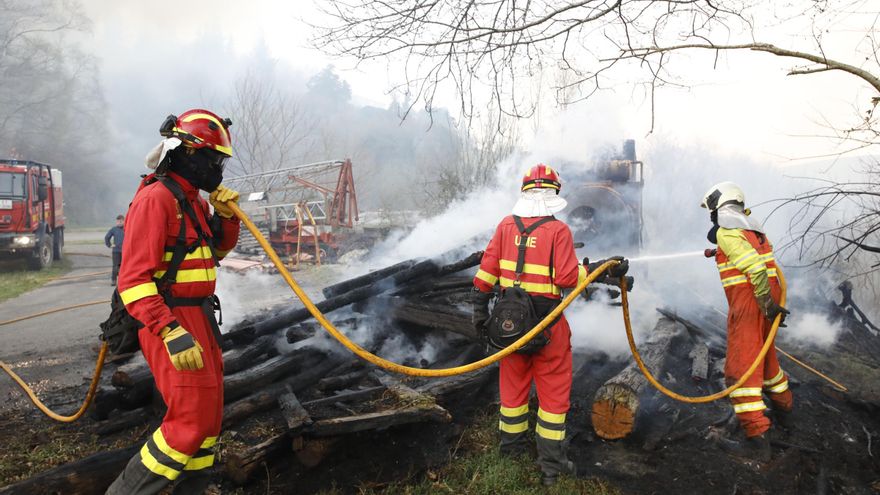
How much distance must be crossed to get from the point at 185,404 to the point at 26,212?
14744 mm

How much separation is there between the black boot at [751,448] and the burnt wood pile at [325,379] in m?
2.02

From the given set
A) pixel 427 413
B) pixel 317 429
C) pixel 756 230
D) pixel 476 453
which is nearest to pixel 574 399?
pixel 476 453

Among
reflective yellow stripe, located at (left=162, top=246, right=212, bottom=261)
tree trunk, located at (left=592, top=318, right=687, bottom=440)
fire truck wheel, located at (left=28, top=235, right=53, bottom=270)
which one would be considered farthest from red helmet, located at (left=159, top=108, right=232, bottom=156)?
fire truck wheel, located at (left=28, top=235, right=53, bottom=270)

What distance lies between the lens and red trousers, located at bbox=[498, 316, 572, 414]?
3.41m

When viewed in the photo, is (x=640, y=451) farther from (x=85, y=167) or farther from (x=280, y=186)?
(x=85, y=167)

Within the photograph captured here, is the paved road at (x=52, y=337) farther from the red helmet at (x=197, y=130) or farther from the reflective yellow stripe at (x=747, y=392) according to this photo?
the reflective yellow stripe at (x=747, y=392)

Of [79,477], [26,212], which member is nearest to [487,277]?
[79,477]

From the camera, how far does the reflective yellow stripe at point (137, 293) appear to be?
7.75 ft

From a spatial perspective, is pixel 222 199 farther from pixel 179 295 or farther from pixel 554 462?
pixel 554 462

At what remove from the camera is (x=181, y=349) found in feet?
7.70

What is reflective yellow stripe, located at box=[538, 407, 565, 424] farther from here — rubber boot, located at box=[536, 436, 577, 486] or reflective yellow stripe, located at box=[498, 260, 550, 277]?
reflective yellow stripe, located at box=[498, 260, 550, 277]

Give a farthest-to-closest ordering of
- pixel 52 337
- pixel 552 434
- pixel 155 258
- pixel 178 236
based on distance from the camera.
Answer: pixel 52 337 < pixel 552 434 < pixel 178 236 < pixel 155 258

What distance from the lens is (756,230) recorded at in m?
4.19

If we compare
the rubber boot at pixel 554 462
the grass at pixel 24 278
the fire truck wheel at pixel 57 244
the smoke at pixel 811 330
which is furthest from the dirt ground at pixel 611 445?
the fire truck wheel at pixel 57 244
